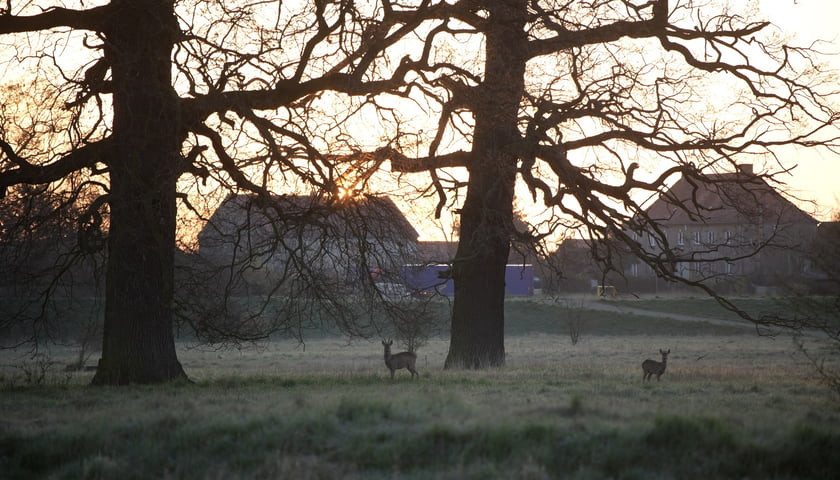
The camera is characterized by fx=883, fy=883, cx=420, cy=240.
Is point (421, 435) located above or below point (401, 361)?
below

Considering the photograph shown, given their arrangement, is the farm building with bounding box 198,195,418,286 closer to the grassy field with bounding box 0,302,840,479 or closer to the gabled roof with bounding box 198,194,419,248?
the gabled roof with bounding box 198,194,419,248

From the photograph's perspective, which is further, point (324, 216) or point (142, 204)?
point (324, 216)

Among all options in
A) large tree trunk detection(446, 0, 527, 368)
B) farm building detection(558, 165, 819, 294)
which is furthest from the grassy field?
large tree trunk detection(446, 0, 527, 368)

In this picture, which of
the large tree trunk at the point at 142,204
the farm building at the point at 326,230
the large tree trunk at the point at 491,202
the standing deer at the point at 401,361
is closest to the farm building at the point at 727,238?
the large tree trunk at the point at 491,202

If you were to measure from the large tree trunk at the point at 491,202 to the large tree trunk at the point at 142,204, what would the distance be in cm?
544

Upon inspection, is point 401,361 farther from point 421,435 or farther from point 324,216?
point 421,435

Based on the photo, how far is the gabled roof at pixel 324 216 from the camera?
14.0 metres

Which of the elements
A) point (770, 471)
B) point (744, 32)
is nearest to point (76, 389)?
point (770, 471)

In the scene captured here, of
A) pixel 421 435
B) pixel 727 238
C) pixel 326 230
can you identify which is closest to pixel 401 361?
pixel 326 230

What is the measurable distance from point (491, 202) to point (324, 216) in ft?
17.7

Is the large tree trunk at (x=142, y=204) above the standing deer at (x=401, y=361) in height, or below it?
above

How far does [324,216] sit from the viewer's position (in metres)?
13.9

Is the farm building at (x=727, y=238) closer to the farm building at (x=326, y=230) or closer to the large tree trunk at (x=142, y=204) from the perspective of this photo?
the farm building at (x=326, y=230)

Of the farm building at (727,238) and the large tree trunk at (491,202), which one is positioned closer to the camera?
the large tree trunk at (491,202)
